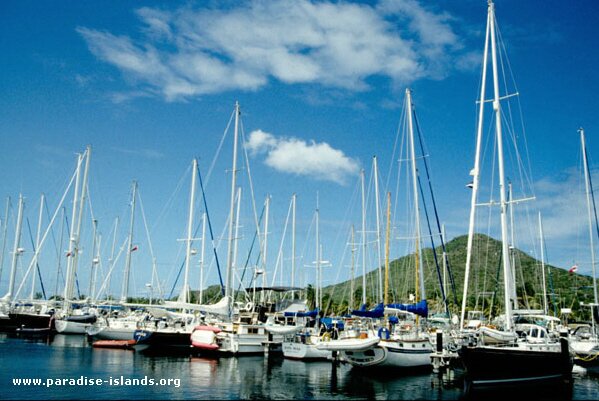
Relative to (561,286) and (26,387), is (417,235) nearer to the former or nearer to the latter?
(26,387)

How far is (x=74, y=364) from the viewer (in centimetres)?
3269

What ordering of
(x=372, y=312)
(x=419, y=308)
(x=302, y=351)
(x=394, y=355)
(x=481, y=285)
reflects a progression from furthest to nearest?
1. (x=481, y=285)
2. (x=302, y=351)
3. (x=419, y=308)
4. (x=372, y=312)
5. (x=394, y=355)

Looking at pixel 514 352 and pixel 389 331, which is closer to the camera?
pixel 514 352

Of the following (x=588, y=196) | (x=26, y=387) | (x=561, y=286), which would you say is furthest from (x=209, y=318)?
(x=561, y=286)

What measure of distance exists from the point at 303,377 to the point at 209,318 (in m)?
27.3

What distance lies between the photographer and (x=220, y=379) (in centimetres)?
2859

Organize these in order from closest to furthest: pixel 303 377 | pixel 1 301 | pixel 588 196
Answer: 1. pixel 303 377
2. pixel 588 196
3. pixel 1 301

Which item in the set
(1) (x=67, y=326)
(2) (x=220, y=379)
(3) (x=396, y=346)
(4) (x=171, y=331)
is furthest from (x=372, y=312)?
(1) (x=67, y=326)

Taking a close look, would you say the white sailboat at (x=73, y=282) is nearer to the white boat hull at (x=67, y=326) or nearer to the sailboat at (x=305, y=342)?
the white boat hull at (x=67, y=326)

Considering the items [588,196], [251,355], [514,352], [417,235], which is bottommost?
[251,355]

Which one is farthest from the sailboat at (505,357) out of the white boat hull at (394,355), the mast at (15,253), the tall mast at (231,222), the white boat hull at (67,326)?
the mast at (15,253)

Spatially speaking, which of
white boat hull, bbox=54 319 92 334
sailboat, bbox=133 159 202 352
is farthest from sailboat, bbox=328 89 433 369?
white boat hull, bbox=54 319 92 334

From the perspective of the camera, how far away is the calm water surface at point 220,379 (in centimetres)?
2388

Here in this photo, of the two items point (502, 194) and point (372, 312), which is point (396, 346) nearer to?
point (372, 312)
